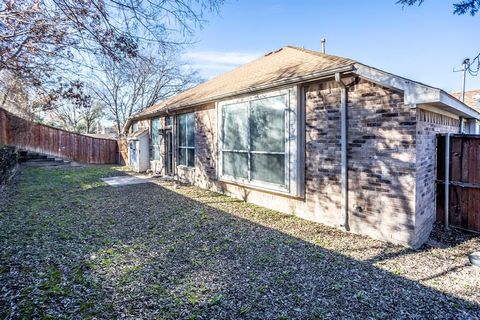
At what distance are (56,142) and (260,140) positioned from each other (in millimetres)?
17444

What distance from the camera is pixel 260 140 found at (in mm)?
6957

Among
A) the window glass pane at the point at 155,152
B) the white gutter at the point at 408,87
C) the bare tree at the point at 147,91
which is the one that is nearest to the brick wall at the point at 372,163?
the white gutter at the point at 408,87

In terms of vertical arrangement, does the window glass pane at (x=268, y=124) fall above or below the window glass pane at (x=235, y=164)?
above

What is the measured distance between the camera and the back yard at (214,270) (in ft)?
9.00

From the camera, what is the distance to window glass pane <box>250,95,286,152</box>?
637cm

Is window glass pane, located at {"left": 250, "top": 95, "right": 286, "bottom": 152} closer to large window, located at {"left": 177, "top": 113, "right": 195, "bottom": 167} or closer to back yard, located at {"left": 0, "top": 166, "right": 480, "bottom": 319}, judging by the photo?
back yard, located at {"left": 0, "top": 166, "right": 480, "bottom": 319}

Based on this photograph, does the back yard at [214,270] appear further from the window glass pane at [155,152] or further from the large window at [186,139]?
the window glass pane at [155,152]

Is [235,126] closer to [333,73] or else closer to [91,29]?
[333,73]

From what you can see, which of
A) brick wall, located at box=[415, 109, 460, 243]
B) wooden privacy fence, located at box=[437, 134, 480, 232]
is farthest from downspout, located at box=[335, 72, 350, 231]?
wooden privacy fence, located at box=[437, 134, 480, 232]

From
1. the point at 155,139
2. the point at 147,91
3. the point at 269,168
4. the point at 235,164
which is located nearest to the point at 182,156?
the point at 155,139

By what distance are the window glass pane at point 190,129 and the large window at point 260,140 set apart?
7.34ft

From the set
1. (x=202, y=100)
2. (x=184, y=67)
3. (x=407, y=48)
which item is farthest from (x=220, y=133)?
(x=184, y=67)

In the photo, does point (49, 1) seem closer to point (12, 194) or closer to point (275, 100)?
point (275, 100)

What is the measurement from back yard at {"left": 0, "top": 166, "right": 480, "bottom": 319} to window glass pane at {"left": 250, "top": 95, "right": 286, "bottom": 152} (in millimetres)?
1768
